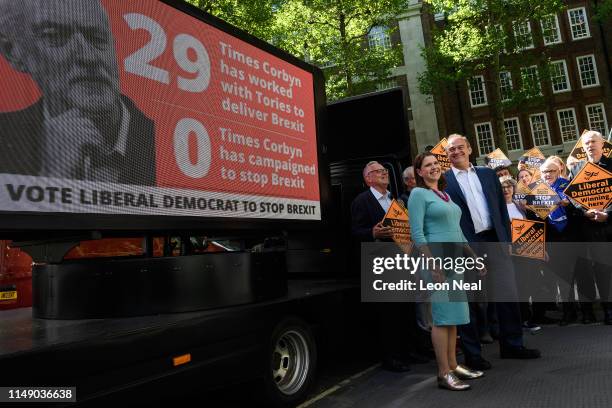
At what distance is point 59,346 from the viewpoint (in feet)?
7.43

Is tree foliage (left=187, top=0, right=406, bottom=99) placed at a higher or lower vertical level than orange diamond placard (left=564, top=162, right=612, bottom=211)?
higher

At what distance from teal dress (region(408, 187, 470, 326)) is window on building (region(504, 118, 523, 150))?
1338 inches

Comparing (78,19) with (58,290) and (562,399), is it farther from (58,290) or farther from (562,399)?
(562,399)

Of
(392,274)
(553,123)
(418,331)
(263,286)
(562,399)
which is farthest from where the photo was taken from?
(553,123)

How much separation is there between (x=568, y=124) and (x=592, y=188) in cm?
3208

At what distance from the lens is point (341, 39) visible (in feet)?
77.1

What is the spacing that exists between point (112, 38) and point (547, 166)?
630 cm

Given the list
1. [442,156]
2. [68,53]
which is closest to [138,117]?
[68,53]

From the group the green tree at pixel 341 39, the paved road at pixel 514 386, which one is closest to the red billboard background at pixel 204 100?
the paved road at pixel 514 386

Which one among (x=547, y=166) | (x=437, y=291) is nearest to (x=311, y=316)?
(x=437, y=291)

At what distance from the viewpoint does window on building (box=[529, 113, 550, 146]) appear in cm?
3456

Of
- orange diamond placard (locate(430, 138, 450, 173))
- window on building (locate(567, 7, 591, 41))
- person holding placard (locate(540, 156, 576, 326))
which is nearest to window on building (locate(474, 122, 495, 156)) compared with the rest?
window on building (locate(567, 7, 591, 41))

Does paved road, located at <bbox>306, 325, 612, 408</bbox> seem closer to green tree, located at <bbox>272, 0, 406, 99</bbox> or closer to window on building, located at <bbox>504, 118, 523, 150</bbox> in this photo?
green tree, located at <bbox>272, 0, 406, 99</bbox>

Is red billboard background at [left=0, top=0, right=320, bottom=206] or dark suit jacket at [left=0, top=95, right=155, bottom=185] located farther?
red billboard background at [left=0, top=0, right=320, bottom=206]
